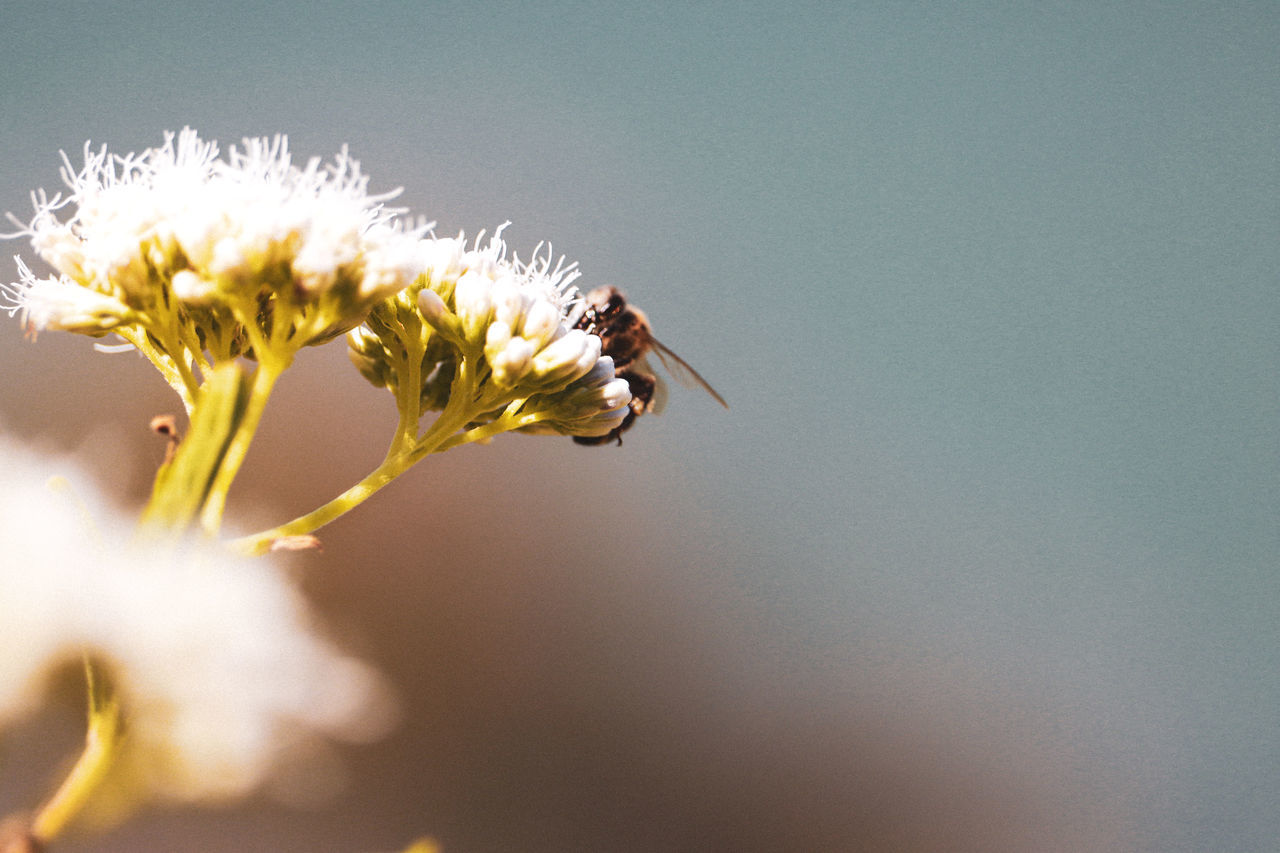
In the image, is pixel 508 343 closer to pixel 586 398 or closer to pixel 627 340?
pixel 586 398

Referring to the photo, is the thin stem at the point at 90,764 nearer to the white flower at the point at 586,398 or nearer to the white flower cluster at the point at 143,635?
the white flower cluster at the point at 143,635

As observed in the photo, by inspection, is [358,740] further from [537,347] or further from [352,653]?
[537,347]

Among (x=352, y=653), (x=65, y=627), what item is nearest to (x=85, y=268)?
(x=65, y=627)

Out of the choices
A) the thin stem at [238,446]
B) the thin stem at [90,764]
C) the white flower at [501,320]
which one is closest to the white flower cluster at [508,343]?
the white flower at [501,320]

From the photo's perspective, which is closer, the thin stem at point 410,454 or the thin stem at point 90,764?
the thin stem at point 90,764

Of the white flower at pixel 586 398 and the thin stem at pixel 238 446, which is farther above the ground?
the white flower at pixel 586 398

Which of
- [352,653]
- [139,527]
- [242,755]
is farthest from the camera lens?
[352,653]

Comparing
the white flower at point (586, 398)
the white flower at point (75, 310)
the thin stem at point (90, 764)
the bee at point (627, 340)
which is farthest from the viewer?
the bee at point (627, 340)

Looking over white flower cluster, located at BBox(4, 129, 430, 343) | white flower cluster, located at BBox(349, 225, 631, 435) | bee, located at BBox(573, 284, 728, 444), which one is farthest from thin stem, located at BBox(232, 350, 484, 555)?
bee, located at BBox(573, 284, 728, 444)
